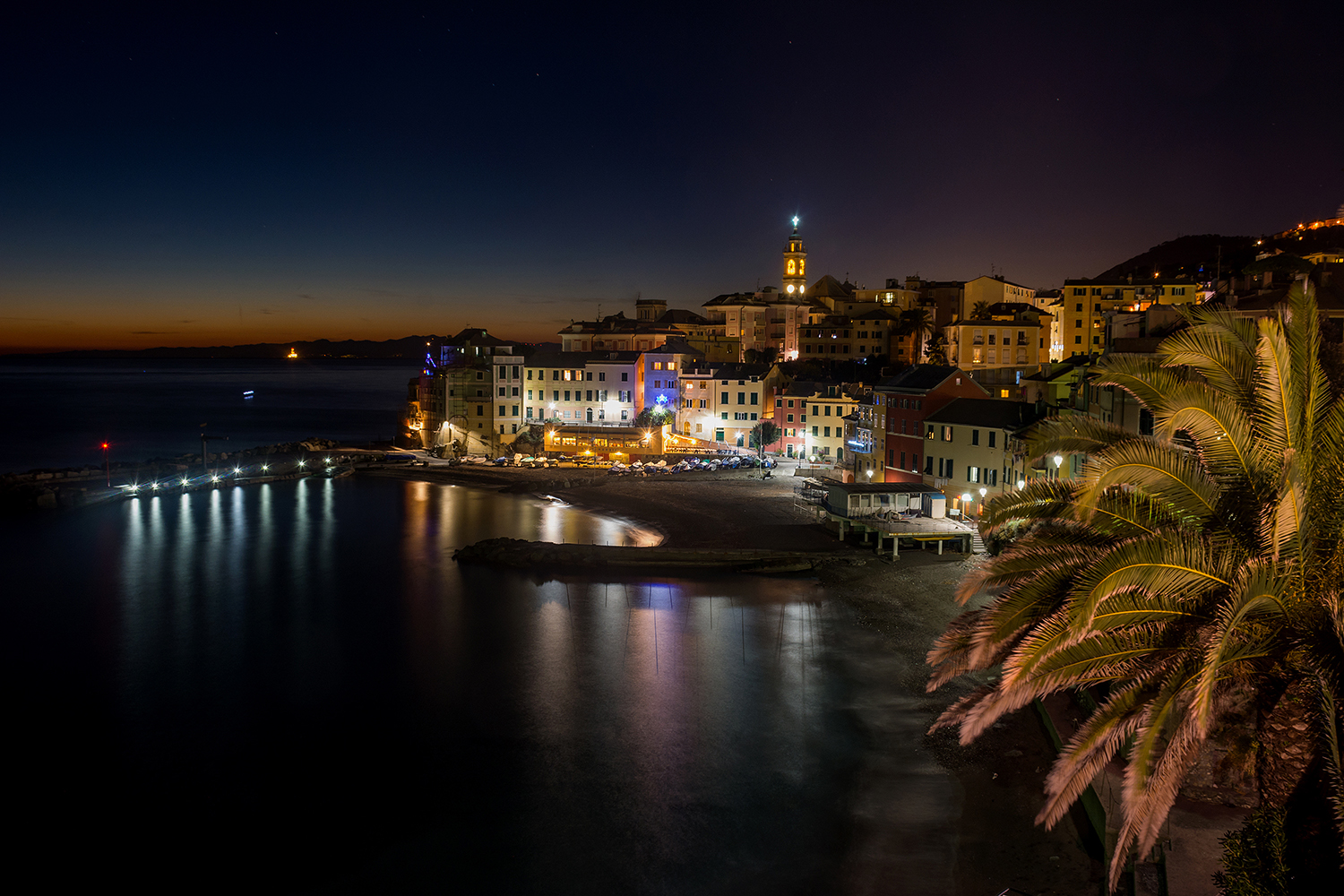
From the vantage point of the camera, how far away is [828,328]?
3221 inches

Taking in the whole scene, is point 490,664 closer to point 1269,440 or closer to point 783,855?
point 783,855

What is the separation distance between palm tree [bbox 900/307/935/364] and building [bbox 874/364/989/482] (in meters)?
35.2

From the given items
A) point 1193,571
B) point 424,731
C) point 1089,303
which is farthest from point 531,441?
point 1193,571

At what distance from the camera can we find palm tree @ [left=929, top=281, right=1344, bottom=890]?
715cm

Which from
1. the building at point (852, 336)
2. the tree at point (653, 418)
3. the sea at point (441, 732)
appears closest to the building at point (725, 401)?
the tree at point (653, 418)

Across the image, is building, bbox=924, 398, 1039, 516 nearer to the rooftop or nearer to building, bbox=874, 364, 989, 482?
the rooftop

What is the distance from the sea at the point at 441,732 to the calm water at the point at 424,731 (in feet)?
0.24

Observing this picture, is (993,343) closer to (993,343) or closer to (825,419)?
(993,343)

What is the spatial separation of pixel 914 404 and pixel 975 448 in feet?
16.9

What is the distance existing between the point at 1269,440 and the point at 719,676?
15796mm

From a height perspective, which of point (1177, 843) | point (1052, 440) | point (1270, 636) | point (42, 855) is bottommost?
point (42, 855)

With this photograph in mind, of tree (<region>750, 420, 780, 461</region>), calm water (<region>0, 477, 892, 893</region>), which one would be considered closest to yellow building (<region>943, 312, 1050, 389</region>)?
tree (<region>750, 420, 780, 461</region>)

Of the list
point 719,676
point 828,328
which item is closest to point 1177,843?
point 719,676

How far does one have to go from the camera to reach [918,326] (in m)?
76.2
